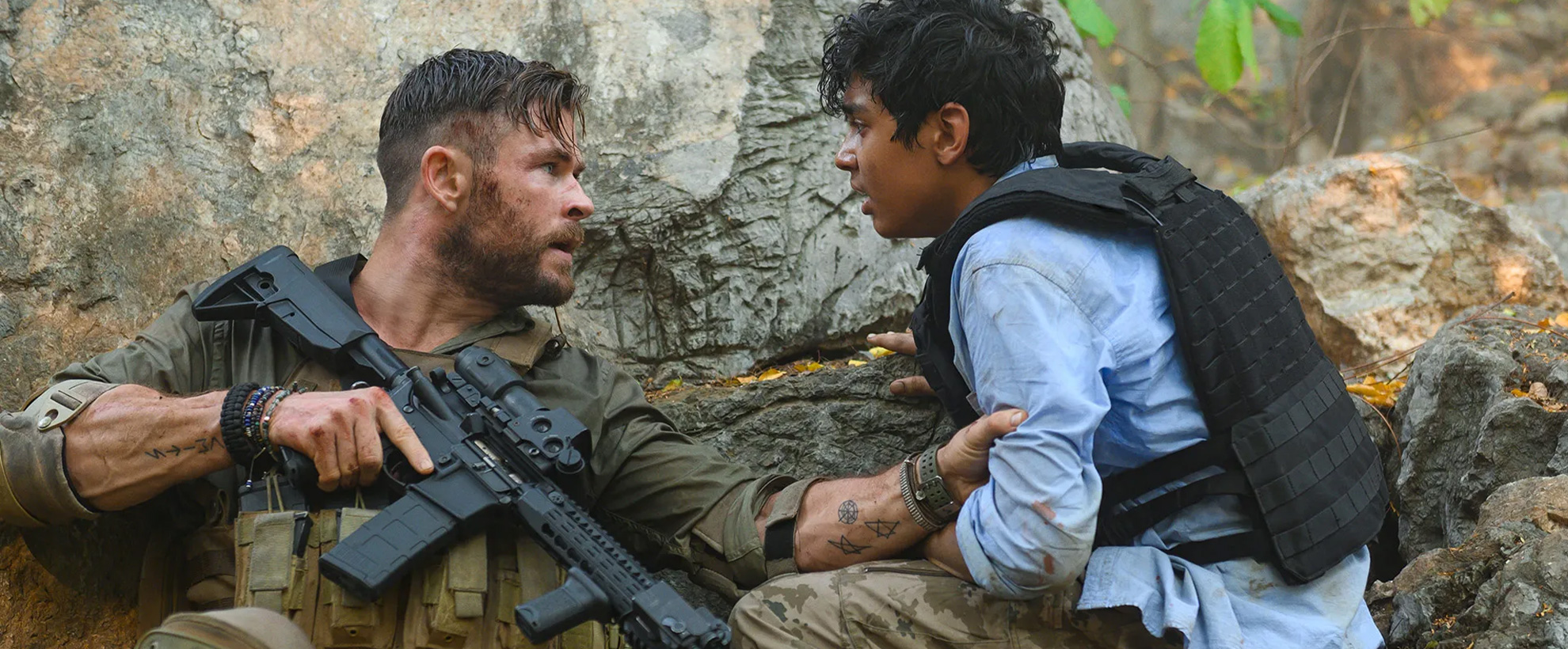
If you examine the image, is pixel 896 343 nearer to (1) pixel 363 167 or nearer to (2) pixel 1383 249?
(1) pixel 363 167

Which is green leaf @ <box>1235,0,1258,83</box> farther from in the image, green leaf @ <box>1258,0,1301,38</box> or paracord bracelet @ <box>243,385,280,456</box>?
paracord bracelet @ <box>243,385,280,456</box>

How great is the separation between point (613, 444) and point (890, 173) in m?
1.07

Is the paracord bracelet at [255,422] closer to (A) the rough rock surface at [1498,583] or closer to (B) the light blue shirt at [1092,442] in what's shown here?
(B) the light blue shirt at [1092,442]

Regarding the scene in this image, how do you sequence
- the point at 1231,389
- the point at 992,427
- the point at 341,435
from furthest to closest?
the point at 341,435 → the point at 1231,389 → the point at 992,427

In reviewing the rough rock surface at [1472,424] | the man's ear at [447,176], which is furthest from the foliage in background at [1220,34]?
the man's ear at [447,176]

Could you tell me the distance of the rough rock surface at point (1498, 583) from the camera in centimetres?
292

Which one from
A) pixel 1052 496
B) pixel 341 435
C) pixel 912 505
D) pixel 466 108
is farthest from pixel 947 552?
pixel 466 108

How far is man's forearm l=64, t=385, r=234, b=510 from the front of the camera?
3.11 metres

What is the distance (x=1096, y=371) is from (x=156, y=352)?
7.77 ft

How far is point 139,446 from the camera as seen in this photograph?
3113 millimetres

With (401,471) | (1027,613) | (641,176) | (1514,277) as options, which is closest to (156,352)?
(401,471)

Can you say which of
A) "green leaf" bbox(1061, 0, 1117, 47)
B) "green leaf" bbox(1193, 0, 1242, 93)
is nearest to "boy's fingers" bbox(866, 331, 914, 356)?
"green leaf" bbox(1061, 0, 1117, 47)

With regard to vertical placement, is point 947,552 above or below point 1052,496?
below

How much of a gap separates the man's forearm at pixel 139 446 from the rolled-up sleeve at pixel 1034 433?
1800 millimetres
